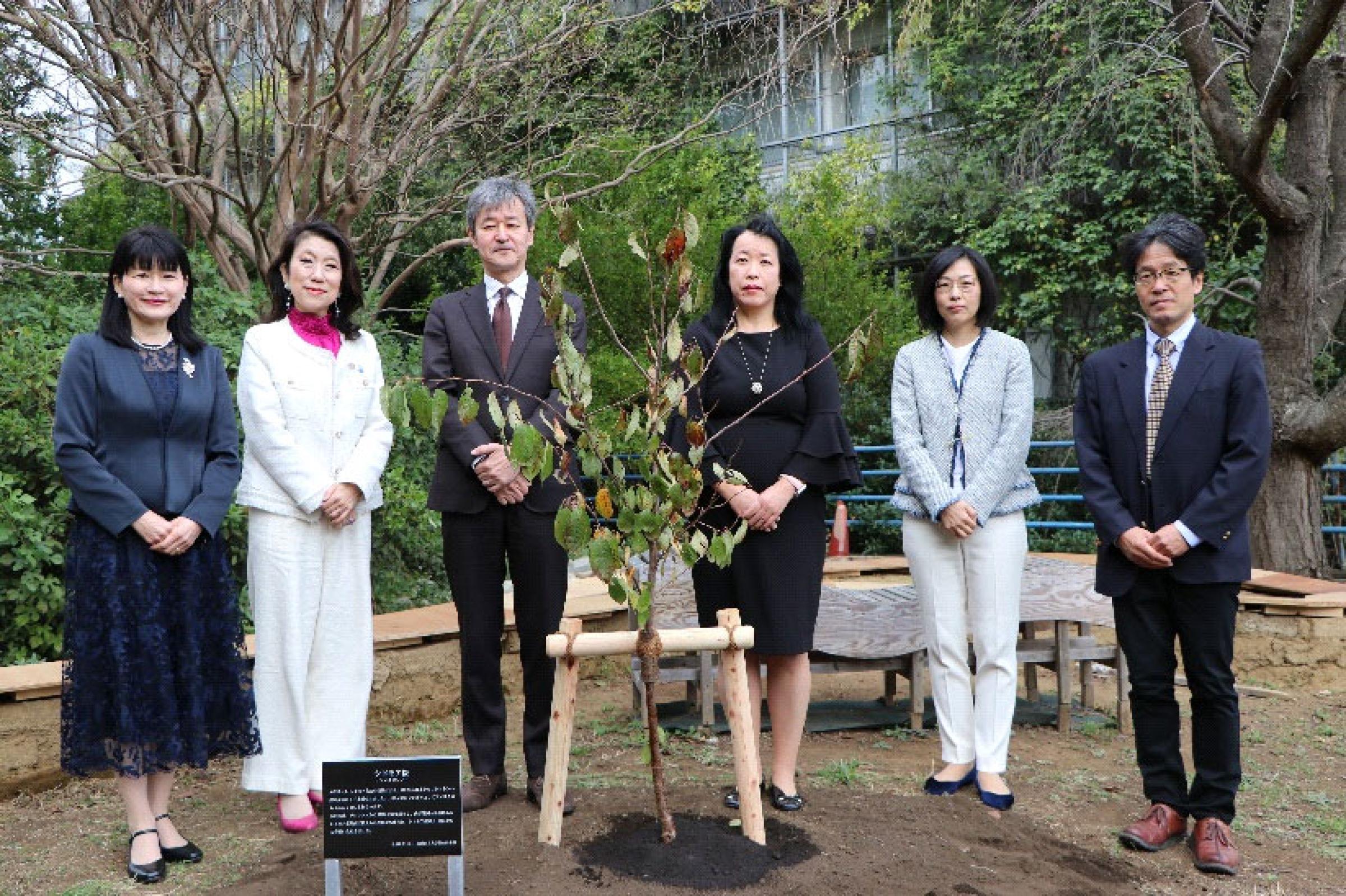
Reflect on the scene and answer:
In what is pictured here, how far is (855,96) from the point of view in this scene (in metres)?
15.7

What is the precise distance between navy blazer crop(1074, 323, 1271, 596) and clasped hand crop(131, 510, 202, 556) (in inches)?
119

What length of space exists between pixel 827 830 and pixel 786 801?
1.09ft

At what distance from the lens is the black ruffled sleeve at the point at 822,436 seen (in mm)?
4215

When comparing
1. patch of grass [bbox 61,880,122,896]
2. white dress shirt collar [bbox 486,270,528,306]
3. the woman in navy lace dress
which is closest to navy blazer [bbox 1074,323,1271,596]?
white dress shirt collar [bbox 486,270,528,306]

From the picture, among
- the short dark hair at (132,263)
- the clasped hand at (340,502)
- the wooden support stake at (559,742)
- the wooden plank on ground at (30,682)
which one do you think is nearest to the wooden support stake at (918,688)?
the wooden support stake at (559,742)

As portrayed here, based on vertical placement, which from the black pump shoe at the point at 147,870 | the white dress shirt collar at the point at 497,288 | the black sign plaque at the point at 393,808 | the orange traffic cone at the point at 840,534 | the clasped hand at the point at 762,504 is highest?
the white dress shirt collar at the point at 497,288

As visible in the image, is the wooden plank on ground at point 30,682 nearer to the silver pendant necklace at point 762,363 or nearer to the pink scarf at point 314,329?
the pink scarf at point 314,329

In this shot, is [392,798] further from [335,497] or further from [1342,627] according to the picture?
[1342,627]

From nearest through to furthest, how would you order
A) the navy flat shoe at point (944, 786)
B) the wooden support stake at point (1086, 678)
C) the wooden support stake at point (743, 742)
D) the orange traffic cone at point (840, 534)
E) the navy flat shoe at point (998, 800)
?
1. the wooden support stake at point (743, 742)
2. the navy flat shoe at point (998, 800)
3. the navy flat shoe at point (944, 786)
4. the wooden support stake at point (1086, 678)
5. the orange traffic cone at point (840, 534)

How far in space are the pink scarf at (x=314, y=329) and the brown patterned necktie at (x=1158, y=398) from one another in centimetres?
285

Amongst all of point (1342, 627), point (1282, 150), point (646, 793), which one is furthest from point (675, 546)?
point (1282, 150)

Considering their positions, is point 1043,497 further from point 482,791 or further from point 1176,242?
point 482,791

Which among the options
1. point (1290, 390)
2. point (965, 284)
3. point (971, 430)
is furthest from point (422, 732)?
point (1290, 390)

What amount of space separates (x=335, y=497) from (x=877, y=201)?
36.7 feet
